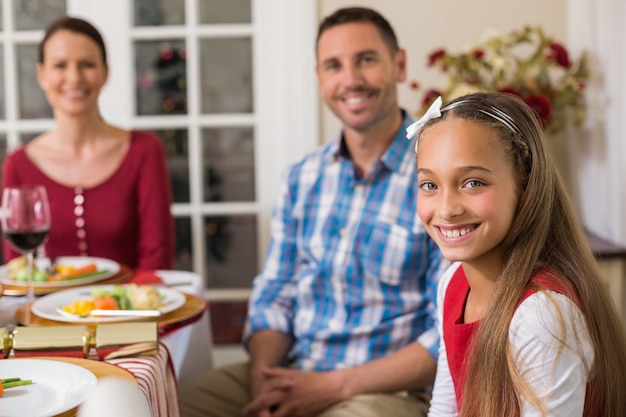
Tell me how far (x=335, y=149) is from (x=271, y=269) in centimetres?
34

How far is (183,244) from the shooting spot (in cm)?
330

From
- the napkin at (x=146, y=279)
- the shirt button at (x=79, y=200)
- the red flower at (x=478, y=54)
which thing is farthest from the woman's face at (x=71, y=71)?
the red flower at (x=478, y=54)

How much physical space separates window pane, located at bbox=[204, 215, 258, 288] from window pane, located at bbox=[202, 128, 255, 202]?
10 cm

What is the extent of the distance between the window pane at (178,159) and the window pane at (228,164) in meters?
0.08

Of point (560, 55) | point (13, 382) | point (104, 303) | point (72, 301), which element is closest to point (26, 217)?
point (72, 301)

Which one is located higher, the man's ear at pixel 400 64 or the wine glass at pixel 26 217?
the man's ear at pixel 400 64

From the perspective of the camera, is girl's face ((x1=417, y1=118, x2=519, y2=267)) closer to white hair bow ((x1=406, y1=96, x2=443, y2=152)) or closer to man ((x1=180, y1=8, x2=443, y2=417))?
white hair bow ((x1=406, y1=96, x2=443, y2=152))

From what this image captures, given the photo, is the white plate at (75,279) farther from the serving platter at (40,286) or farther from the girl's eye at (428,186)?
the girl's eye at (428,186)

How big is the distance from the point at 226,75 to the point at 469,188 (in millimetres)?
2202

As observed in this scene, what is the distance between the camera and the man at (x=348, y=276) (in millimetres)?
1743

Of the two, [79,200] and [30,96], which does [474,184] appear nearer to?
[79,200]

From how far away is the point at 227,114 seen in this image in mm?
3223

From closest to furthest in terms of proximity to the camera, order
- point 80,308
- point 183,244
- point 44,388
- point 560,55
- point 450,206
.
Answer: point 44,388 < point 450,206 < point 80,308 < point 560,55 < point 183,244

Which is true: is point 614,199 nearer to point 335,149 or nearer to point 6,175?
point 335,149
